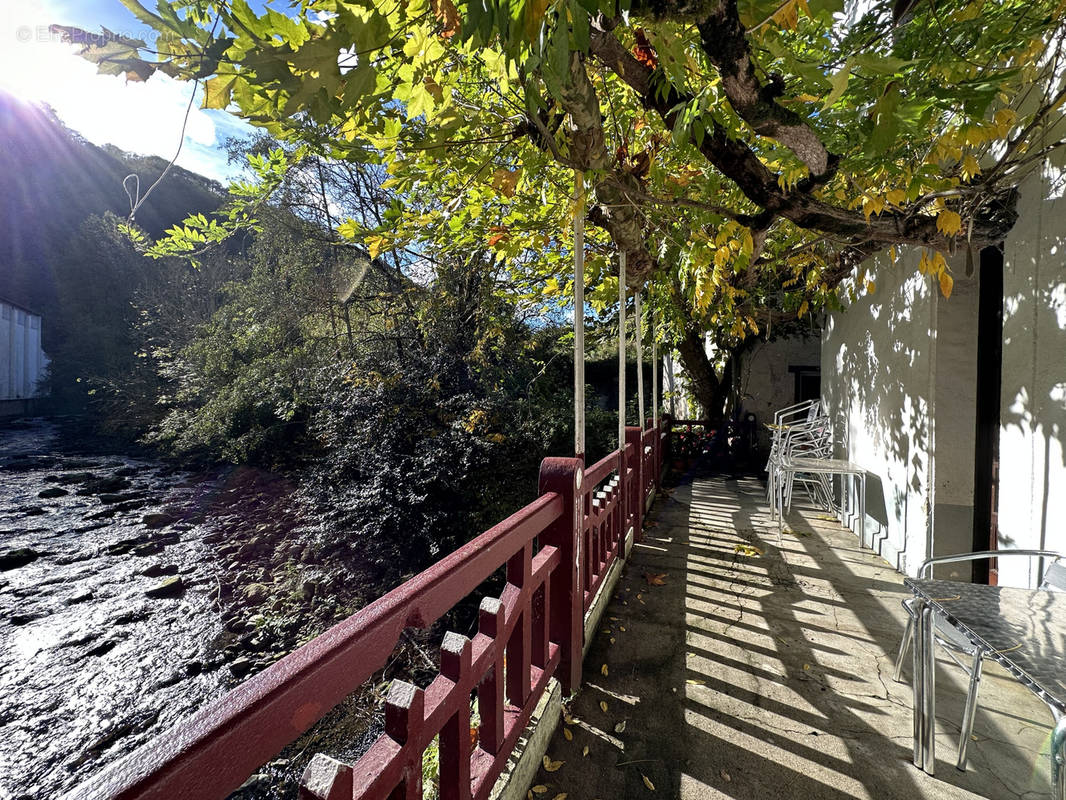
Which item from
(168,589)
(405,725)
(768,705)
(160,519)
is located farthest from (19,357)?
(768,705)

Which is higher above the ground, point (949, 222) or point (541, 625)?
point (949, 222)

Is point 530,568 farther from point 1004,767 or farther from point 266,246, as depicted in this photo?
point 266,246

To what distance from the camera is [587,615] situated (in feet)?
8.53

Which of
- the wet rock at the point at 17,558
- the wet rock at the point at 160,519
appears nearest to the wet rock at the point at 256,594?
the wet rock at the point at 160,519

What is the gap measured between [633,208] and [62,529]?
10.6 m

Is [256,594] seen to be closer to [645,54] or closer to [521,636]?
[521,636]

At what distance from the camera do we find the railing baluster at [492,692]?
1473mm

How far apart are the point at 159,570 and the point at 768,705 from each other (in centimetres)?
777

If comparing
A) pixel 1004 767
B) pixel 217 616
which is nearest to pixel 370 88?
pixel 1004 767

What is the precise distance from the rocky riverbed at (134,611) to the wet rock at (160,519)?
0.14ft

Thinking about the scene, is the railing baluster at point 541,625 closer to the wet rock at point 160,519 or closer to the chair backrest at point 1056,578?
the chair backrest at point 1056,578

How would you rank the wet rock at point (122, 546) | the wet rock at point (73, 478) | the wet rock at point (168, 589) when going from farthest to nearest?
the wet rock at point (73, 478) → the wet rock at point (122, 546) → the wet rock at point (168, 589)

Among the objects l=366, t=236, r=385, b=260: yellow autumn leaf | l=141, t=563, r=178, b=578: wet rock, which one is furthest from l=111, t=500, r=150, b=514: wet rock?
l=366, t=236, r=385, b=260: yellow autumn leaf

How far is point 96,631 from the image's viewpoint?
5.07 meters
